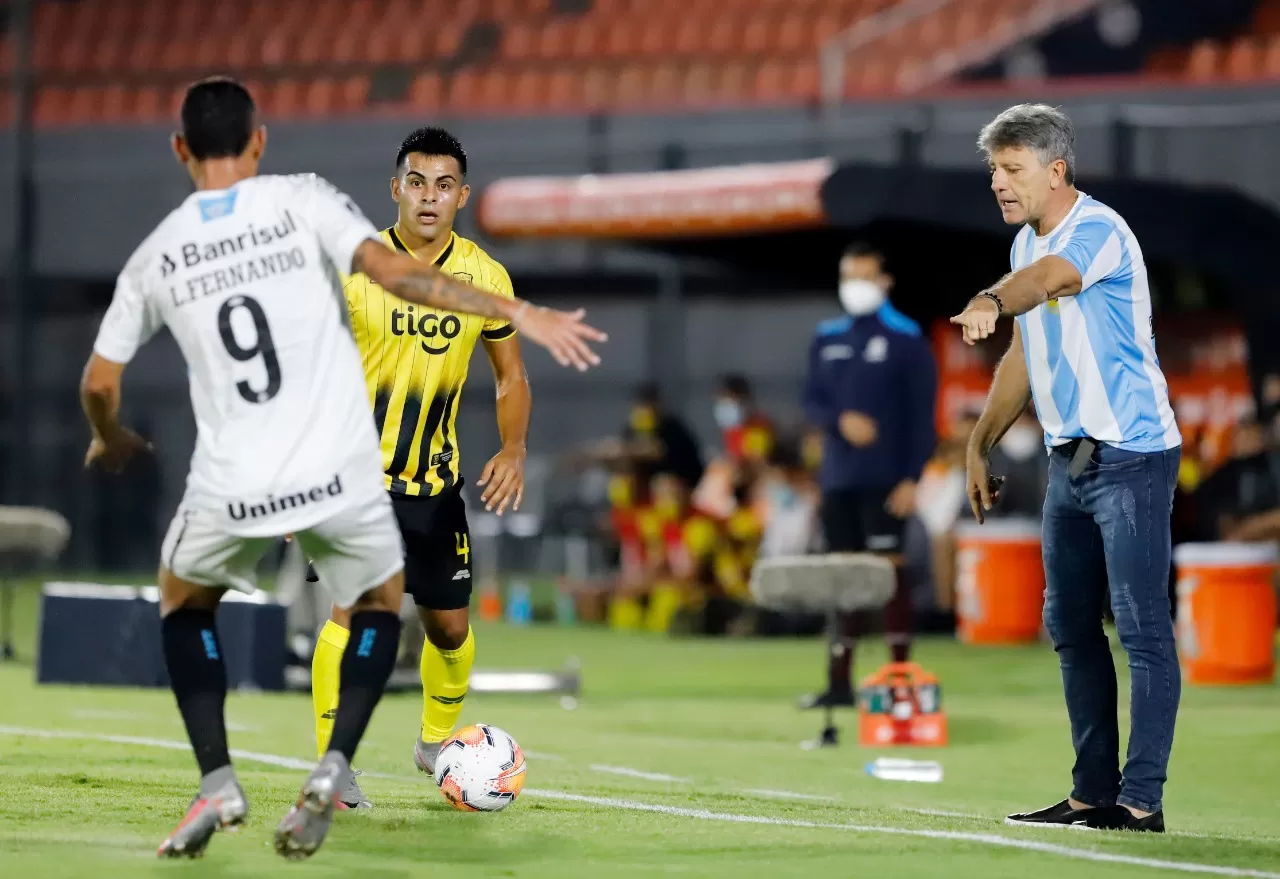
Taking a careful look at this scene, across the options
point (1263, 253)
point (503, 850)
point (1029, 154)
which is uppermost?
point (1263, 253)

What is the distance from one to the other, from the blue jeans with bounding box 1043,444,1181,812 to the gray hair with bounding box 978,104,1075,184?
838 mm

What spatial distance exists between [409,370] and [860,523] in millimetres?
4410

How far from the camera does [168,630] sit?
5211mm

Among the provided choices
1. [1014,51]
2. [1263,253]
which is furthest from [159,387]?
[1263,253]

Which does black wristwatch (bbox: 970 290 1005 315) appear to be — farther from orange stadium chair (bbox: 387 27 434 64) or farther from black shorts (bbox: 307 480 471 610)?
orange stadium chair (bbox: 387 27 434 64)

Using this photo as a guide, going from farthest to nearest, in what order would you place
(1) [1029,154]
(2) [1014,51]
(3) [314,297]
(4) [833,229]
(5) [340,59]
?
(5) [340,59]
(2) [1014,51]
(4) [833,229]
(1) [1029,154]
(3) [314,297]

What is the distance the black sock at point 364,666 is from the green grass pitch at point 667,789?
0.37m

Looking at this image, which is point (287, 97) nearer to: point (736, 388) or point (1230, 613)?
point (736, 388)

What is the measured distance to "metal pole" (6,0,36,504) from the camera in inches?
848

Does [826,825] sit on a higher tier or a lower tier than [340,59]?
lower

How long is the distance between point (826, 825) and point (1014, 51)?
15414mm

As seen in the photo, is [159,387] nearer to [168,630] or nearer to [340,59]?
[340,59]

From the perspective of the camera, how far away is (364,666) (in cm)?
515

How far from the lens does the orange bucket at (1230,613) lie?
38.0 ft
